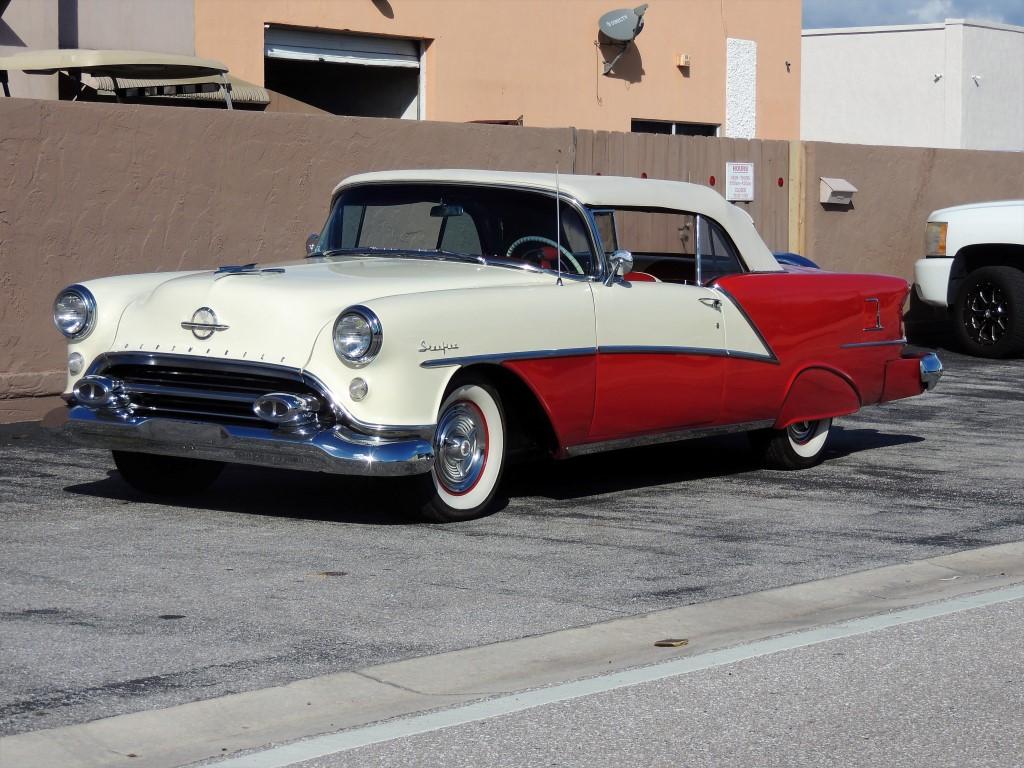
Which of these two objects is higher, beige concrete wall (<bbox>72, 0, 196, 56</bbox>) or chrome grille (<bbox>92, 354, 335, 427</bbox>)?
beige concrete wall (<bbox>72, 0, 196, 56</bbox>)

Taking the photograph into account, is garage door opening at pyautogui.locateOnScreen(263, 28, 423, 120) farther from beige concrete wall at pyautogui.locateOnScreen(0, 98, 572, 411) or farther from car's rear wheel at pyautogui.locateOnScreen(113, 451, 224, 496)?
car's rear wheel at pyautogui.locateOnScreen(113, 451, 224, 496)

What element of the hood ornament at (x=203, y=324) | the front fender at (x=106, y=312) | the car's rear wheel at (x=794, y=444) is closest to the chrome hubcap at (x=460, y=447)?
the hood ornament at (x=203, y=324)

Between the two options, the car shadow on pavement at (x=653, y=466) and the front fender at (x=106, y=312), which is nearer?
the front fender at (x=106, y=312)

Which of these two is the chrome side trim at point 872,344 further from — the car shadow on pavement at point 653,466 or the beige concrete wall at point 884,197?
the beige concrete wall at point 884,197

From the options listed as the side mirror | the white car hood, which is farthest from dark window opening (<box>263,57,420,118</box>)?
the white car hood

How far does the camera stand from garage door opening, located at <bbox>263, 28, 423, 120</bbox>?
17531 mm

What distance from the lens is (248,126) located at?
11742 mm

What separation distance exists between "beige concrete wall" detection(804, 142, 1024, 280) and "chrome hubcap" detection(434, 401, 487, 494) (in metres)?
9.82

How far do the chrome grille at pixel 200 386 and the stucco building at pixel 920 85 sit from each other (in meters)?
28.5

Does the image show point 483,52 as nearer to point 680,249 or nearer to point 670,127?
point 670,127

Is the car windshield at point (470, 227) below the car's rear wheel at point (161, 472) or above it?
above

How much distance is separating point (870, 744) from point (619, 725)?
677mm

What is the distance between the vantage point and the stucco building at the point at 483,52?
15872mm

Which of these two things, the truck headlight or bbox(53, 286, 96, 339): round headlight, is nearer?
bbox(53, 286, 96, 339): round headlight
